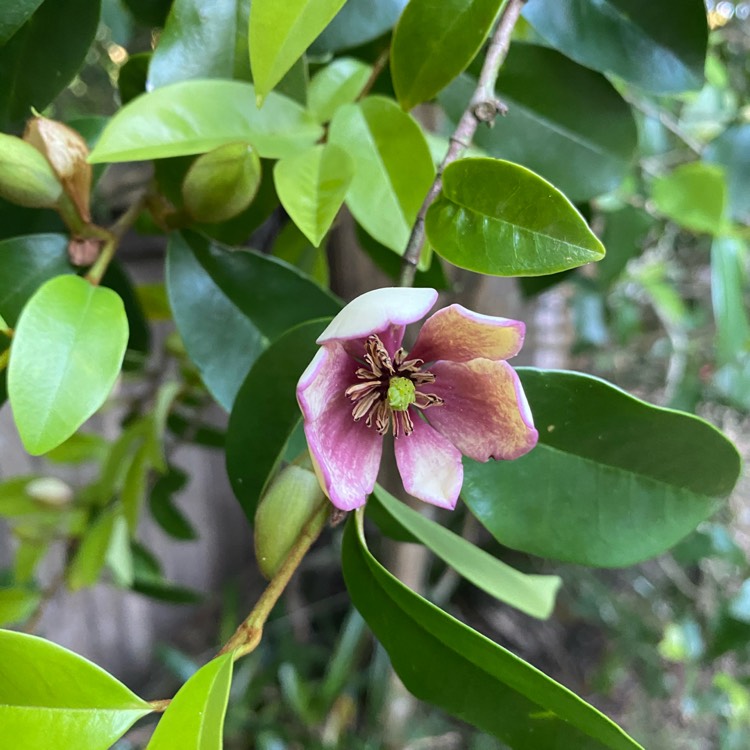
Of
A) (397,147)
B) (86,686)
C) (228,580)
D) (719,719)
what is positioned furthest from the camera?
(228,580)

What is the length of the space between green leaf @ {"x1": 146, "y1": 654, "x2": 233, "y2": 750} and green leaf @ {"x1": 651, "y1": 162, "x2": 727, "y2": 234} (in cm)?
65

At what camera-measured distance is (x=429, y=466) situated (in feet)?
0.94

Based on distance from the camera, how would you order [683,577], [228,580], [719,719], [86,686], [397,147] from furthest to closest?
[228,580], [683,577], [719,719], [397,147], [86,686]

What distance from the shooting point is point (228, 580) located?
185cm

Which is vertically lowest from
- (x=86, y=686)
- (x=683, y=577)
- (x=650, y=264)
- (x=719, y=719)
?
(x=719, y=719)

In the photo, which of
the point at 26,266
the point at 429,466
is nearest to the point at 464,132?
the point at 429,466

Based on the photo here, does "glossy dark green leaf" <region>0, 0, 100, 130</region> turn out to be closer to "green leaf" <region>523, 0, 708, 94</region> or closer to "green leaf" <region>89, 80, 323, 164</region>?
"green leaf" <region>89, 80, 323, 164</region>

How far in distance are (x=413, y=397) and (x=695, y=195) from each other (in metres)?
0.54

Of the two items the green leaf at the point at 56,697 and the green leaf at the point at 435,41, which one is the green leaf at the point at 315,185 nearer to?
Result: the green leaf at the point at 435,41

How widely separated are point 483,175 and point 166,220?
0.76ft

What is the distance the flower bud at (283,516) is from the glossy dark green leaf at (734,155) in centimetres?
66

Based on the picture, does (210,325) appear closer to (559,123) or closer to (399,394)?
(399,394)

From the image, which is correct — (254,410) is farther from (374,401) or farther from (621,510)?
(621,510)

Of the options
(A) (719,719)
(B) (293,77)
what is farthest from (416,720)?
(B) (293,77)
